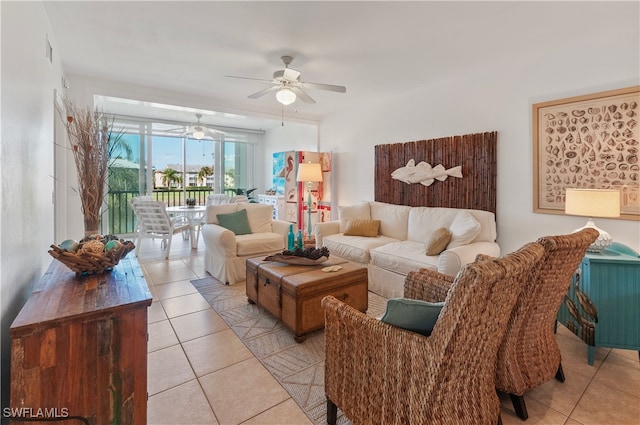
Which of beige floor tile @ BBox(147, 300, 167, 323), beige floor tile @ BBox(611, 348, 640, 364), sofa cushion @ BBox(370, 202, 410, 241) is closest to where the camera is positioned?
beige floor tile @ BBox(611, 348, 640, 364)

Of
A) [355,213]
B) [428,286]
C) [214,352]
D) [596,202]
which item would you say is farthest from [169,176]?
[596,202]

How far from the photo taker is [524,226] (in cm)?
326

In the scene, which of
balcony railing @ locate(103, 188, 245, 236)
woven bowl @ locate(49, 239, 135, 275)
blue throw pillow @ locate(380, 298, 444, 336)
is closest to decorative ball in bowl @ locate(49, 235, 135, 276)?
woven bowl @ locate(49, 239, 135, 275)

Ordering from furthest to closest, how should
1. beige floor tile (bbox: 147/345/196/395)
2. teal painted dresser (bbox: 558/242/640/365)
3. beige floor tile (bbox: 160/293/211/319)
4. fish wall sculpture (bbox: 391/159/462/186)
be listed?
1. fish wall sculpture (bbox: 391/159/462/186)
2. beige floor tile (bbox: 160/293/211/319)
3. teal painted dresser (bbox: 558/242/640/365)
4. beige floor tile (bbox: 147/345/196/395)

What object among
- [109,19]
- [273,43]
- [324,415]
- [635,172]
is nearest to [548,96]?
[635,172]

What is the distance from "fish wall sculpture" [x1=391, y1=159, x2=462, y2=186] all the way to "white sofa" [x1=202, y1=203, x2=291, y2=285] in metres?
1.81

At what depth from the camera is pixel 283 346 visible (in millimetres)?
2266

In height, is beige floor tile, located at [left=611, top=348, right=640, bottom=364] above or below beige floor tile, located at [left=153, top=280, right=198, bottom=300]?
below

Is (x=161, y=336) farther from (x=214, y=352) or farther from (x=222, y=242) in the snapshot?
(x=222, y=242)

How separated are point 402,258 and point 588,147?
197cm

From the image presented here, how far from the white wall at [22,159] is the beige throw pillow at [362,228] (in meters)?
3.10

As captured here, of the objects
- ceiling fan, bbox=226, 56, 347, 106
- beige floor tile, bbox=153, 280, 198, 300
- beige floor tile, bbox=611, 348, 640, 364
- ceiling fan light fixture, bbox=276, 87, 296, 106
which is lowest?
beige floor tile, bbox=611, 348, 640, 364

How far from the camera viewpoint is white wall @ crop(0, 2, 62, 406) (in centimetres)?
126

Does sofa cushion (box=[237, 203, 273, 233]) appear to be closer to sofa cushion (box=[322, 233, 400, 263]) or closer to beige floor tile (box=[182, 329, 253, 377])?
sofa cushion (box=[322, 233, 400, 263])
